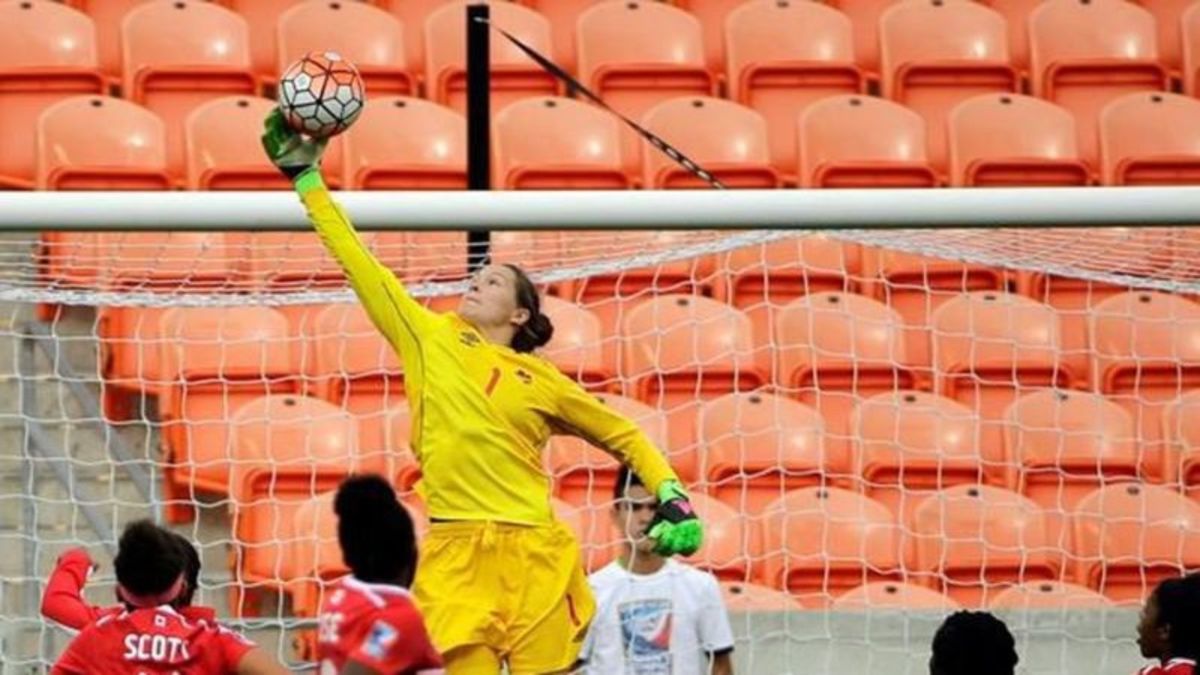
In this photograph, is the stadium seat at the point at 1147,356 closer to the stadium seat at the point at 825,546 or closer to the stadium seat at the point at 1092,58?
the stadium seat at the point at 825,546

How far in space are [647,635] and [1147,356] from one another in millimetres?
2340

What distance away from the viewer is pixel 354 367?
9734 millimetres

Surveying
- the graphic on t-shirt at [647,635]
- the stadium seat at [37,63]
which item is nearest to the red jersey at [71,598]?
the graphic on t-shirt at [647,635]

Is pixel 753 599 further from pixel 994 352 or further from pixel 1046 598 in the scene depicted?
pixel 994 352

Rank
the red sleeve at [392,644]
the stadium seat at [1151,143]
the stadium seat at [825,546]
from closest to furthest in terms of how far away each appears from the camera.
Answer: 1. the red sleeve at [392,644]
2. the stadium seat at [825,546]
3. the stadium seat at [1151,143]

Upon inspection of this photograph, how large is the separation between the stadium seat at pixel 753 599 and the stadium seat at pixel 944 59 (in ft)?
9.62

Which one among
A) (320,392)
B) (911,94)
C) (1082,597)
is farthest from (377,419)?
(911,94)

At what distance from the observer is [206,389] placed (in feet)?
31.3

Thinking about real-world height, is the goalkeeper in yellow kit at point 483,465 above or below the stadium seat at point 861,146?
below

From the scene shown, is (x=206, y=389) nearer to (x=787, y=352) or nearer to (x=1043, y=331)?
(x=787, y=352)

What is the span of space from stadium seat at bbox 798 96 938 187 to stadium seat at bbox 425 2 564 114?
0.95m

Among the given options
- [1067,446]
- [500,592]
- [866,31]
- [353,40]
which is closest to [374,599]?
[500,592]

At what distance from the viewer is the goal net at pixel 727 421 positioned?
9.01 m

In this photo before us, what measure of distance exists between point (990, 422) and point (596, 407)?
2.27 metres
